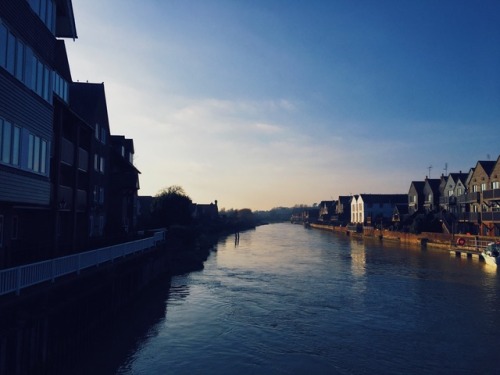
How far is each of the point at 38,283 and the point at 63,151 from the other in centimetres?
1231

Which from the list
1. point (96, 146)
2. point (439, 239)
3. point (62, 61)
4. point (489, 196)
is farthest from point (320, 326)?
point (439, 239)

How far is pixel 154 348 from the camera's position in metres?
18.5

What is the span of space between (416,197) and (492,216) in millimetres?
35650

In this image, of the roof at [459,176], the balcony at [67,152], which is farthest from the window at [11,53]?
the roof at [459,176]

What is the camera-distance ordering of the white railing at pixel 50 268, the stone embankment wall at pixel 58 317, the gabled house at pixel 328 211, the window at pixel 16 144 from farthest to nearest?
the gabled house at pixel 328 211, the window at pixel 16 144, the white railing at pixel 50 268, the stone embankment wall at pixel 58 317

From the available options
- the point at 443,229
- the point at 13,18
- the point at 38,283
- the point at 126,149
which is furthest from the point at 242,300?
the point at 443,229

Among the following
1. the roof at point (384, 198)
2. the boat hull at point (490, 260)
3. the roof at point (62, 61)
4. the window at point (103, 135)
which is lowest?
the boat hull at point (490, 260)

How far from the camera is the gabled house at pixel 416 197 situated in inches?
3511

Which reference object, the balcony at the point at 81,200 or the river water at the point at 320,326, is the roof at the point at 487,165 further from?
the balcony at the point at 81,200

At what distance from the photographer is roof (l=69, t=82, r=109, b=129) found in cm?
3241

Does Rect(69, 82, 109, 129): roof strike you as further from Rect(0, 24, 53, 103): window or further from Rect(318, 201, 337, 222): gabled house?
Rect(318, 201, 337, 222): gabled house

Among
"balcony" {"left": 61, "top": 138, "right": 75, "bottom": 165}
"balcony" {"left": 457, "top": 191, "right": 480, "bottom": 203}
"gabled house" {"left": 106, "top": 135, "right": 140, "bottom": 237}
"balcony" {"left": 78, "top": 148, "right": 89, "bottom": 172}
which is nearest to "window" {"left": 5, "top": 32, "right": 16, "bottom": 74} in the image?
"balcony" {"left": 61, "top": 138, "right": 75, "bottom": 165}

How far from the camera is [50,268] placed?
15273 mm

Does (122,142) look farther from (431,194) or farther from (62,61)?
(431,194)
